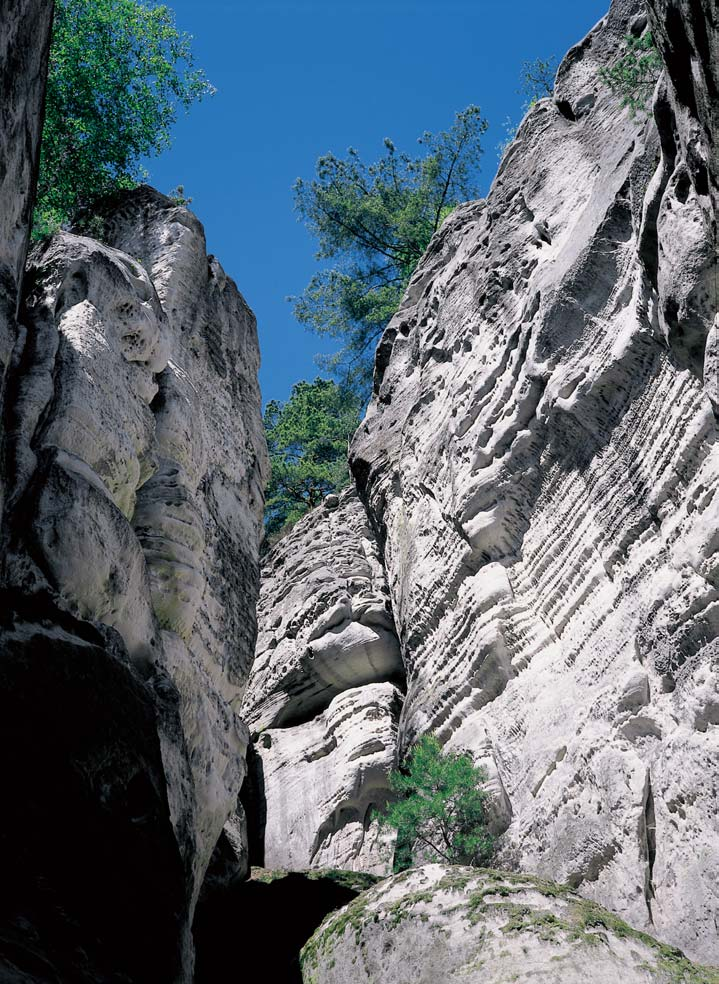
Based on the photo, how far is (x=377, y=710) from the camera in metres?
13.1

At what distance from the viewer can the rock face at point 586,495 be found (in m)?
7.53

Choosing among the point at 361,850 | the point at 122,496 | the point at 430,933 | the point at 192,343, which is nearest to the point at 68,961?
the point at 430,933

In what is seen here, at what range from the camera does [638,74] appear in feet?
33.8

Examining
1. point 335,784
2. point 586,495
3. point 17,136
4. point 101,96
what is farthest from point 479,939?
point 101,96

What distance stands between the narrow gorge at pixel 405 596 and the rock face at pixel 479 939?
2 centimetres

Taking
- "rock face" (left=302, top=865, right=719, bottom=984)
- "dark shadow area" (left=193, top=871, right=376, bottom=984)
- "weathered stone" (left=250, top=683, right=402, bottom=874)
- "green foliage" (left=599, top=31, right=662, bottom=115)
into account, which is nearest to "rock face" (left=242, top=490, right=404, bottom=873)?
"weathered stone" (left=250, top=683, right=402, bottom=874)

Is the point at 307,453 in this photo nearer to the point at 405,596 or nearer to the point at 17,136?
the point at 405,596

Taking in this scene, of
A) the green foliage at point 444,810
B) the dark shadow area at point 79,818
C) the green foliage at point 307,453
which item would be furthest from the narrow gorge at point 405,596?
the green foliage at point 307,453

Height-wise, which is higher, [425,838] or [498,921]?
[425,838]

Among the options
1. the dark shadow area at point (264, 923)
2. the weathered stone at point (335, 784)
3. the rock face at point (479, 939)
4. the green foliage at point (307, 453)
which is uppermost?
the green foliage at point (307, 453)

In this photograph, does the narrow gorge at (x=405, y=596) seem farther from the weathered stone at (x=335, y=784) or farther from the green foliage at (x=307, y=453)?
the green foliage at (x=307, y=453)

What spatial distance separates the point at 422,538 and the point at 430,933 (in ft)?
20.1

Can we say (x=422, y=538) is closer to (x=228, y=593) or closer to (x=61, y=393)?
(x=228, y=593)

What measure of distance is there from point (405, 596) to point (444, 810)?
12.4 ft
